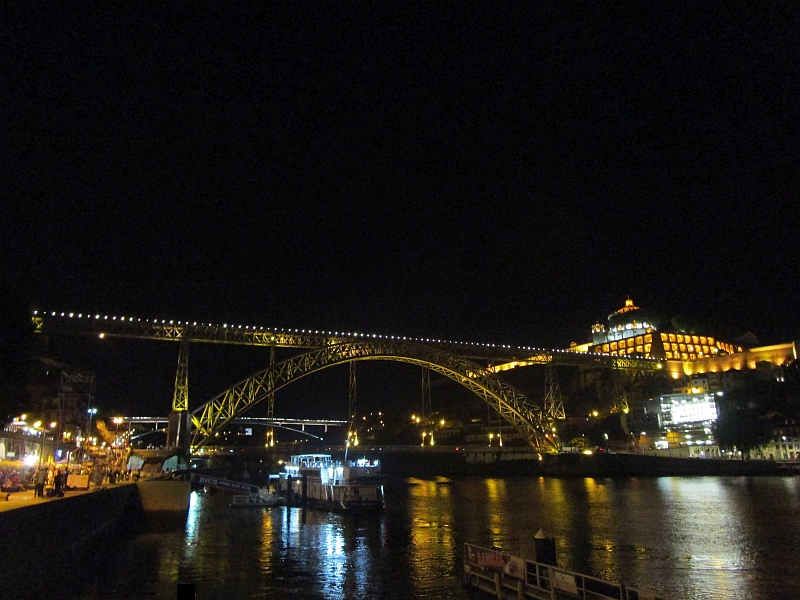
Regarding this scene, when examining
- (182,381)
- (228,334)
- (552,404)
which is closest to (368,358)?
(228,334)

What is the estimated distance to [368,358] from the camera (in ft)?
172

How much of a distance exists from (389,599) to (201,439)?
34.8 meters

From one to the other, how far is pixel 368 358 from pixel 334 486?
19074 millimetres

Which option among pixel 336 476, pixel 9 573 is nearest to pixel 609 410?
pixel 336 476

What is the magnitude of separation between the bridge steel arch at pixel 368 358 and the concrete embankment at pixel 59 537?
1938cm

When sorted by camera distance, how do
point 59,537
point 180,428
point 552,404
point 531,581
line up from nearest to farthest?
point 531,581
point 59,537
point 180,428
point 552,404

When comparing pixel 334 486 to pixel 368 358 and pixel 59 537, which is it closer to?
pixel 368 358

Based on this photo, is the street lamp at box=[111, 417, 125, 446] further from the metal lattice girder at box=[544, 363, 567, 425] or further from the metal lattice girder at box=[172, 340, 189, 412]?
the metal lattice girder at box=[544, 363, 567, 425]

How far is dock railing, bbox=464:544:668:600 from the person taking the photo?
9.99 metres

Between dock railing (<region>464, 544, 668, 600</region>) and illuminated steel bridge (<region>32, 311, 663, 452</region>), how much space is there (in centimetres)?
2950

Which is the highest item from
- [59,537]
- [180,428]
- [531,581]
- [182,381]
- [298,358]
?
[298,358]

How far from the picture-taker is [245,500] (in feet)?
120

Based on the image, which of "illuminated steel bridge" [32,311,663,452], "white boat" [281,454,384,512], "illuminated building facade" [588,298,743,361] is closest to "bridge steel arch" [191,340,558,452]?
"illuminated steel bridge" [32,311,663,452]

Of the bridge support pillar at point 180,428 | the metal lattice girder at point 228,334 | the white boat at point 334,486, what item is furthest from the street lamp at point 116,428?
the white boat at point 334,486
